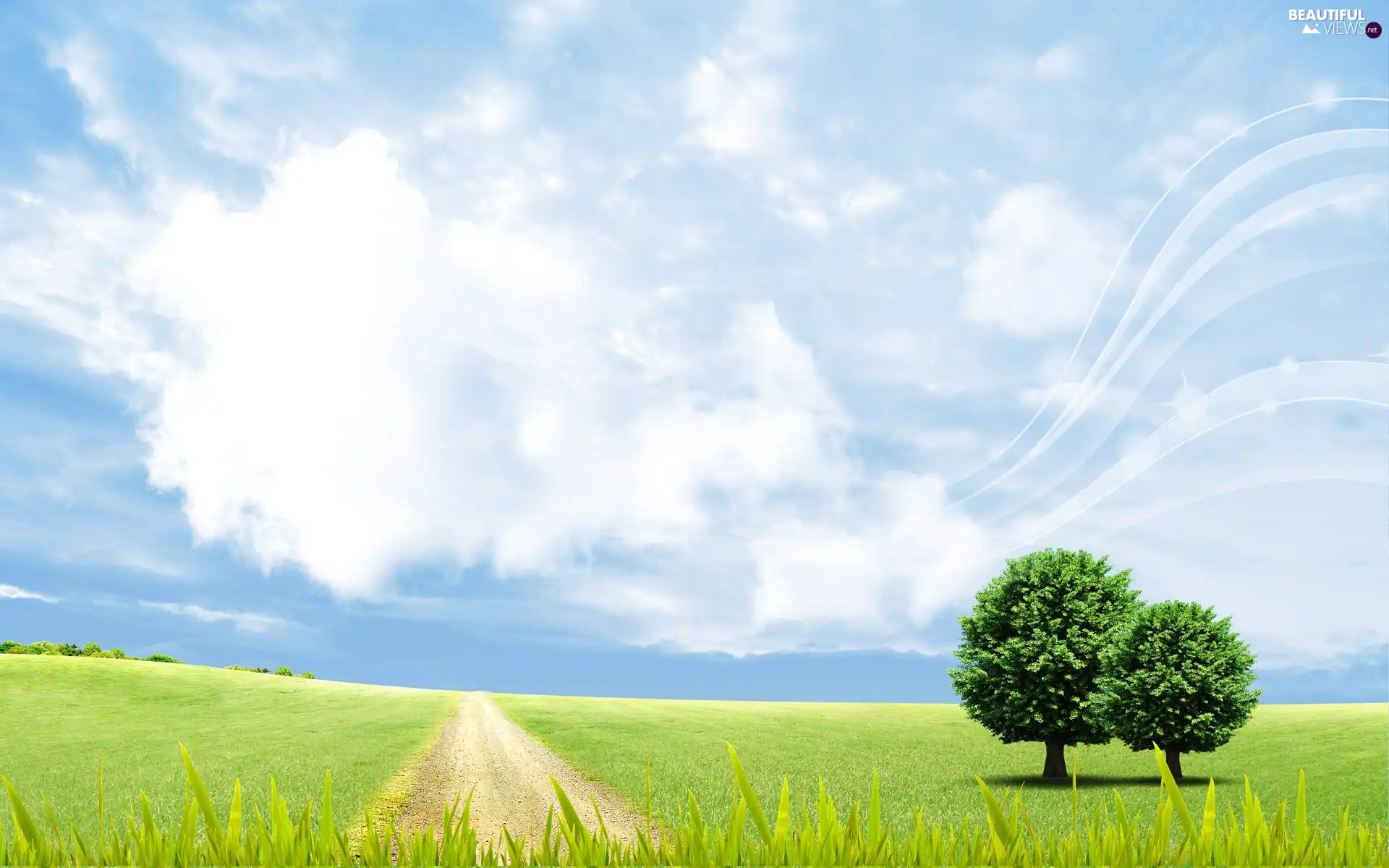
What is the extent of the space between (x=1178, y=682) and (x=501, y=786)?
1951 cm

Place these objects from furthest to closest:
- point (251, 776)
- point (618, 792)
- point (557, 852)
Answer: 1. point (251, 776)
2. point (618, 792)
3. point (557, 852)

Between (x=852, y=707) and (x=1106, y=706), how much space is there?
4470 cm

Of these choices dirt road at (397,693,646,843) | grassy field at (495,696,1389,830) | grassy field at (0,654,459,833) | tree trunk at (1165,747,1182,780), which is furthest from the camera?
tree trunk at (1165,747,1182,780)

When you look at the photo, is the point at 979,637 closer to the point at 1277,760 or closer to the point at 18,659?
the point at 1277,760

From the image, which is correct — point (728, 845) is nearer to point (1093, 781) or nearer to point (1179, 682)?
point (1179, 682)

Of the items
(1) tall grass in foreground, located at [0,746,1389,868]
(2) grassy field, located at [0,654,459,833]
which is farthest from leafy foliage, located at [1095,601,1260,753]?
(1) tall grass in foreground, located at [0,746,1389,868]

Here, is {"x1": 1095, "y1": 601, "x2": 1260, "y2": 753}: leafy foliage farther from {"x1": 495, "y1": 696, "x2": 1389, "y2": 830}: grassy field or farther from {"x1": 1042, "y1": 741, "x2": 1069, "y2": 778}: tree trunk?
{"x1": 1042, "y1": 741, "x2": 1069, "y2": 778}: tree trunk

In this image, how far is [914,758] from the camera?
35.9m

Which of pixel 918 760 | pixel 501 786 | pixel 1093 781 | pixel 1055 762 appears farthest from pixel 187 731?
pixel 1093 781

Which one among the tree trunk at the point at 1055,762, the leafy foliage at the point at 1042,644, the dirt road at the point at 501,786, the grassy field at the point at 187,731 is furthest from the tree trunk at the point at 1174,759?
the grassy field at the point at 187,731

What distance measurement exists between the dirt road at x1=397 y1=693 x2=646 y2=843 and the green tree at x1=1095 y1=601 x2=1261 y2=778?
51.4ft

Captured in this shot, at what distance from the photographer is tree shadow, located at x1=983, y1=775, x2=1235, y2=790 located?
89.1 ft

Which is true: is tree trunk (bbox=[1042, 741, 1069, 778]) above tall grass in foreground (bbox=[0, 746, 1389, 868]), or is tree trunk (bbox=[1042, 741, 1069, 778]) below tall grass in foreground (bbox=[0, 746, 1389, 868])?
below

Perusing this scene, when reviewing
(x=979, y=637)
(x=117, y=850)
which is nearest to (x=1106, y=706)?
(x=979, y=637)
